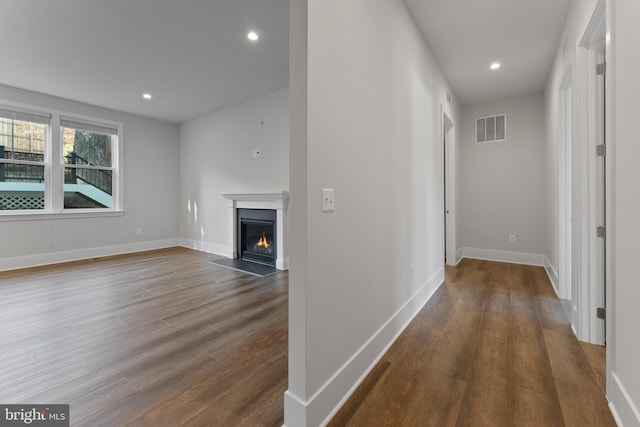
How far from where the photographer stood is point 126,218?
5.54 metres

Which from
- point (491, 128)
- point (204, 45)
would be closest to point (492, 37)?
point (491, 128)

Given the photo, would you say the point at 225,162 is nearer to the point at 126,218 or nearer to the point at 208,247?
the point at 208,247

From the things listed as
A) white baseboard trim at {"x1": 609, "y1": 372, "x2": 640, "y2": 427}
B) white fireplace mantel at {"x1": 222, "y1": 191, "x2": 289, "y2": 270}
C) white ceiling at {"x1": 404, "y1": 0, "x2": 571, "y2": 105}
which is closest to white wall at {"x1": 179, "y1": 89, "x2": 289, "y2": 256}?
white fireplace mantel at {"x1": 222, "y1": 191, "x2": 289, "y2": 270}

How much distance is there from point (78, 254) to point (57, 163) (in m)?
1.61

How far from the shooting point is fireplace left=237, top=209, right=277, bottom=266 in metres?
4.57

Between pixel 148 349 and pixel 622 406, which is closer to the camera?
pixel 622 406

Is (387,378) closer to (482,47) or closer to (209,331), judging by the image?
(209,331)

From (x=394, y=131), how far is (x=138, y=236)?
578 centimetres

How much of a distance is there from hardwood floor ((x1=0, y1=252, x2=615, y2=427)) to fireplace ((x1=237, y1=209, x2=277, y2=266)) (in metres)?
1.40

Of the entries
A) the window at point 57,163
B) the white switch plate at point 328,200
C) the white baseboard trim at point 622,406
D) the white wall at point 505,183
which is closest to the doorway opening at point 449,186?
the white wall at point 505,183

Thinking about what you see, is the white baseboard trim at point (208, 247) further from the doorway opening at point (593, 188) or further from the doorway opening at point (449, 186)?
the doorway opening at point (593, 188)

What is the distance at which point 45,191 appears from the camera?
4578 mm

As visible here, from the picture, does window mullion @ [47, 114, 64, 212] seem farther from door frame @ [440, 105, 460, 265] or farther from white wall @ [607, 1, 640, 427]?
white wall @ [607, 1, 640, 427]

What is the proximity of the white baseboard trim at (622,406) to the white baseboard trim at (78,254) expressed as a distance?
6756 millimetres
